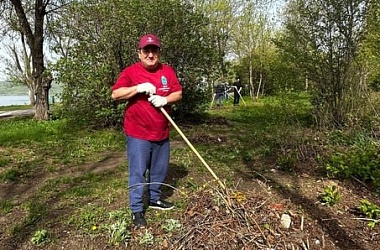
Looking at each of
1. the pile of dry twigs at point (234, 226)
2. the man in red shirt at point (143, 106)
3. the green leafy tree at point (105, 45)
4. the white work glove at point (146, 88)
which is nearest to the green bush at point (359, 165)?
the pile of dry twigs at point (234, 226)

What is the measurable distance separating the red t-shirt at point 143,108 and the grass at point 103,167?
812 millimetres

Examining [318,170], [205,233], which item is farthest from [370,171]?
[205,233]

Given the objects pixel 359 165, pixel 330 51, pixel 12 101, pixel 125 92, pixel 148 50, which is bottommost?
pixel 12 101

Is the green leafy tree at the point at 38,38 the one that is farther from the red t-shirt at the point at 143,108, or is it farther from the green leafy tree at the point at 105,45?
the red t-shirt at the point at 143,108

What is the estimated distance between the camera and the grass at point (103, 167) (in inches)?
159

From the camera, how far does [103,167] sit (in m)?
6.51

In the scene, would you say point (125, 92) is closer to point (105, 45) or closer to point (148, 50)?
point (148, 50)

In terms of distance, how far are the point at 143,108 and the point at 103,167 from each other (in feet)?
10.0

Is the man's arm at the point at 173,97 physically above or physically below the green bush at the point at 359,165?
above

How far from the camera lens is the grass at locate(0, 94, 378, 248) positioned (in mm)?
4031

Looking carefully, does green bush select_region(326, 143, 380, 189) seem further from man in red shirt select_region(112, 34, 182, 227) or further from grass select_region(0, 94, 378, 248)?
man in red shirt select_region(112, 34, 182, 227)

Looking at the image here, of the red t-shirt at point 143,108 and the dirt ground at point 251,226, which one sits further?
the red t-shirt at point 143,108

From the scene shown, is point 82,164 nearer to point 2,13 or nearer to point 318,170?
point 318,170

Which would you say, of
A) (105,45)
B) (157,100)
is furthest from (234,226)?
(105,45)
